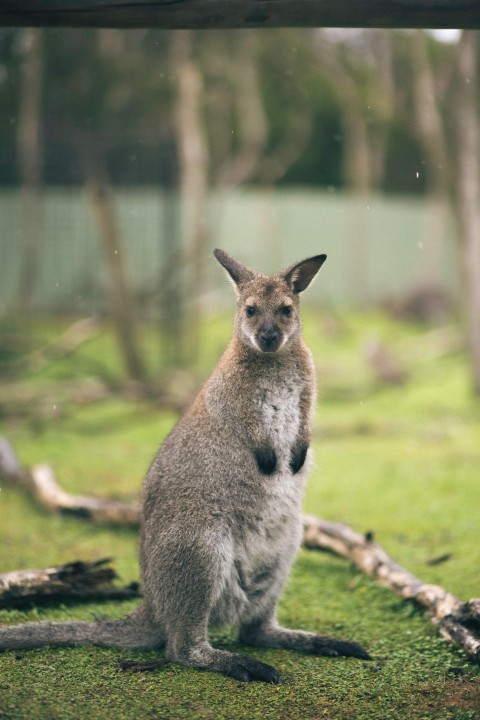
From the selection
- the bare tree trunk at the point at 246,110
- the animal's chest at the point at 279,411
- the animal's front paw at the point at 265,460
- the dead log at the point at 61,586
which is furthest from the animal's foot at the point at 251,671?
the bare tree trunk at the point at 246,110

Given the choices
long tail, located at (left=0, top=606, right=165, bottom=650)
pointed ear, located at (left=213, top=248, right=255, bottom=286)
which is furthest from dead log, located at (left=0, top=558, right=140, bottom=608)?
pointed ear, located at (left=213, top=248, right=255, bottom=286)

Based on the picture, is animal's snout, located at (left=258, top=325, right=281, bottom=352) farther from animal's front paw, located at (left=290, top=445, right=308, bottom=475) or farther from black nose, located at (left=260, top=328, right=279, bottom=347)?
animal's front paw, located at (left=290, top=445, right=308, bottom=475)

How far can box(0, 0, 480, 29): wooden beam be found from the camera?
110 inches

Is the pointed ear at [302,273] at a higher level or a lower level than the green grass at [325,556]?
higher

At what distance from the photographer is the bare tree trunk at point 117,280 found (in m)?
9.80

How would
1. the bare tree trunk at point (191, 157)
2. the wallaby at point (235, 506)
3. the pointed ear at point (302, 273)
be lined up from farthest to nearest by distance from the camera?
the bare tree trunk at point (191, 157)
the pointed ear at point (302, 273)
the wallaby at point (235, 506)

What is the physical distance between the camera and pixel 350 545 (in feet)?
14.5

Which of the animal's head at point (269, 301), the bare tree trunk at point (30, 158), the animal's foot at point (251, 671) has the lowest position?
the animal's foot at point (251, 671)

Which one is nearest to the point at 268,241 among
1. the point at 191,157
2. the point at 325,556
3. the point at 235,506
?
the point at 191,157

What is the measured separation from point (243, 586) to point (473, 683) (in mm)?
933

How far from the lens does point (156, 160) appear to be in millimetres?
12477

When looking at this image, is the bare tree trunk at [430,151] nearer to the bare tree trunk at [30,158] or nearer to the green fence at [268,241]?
the green fence at [268,241]

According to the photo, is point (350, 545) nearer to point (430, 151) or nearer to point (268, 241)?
point (430, 151)

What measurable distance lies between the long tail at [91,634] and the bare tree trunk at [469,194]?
20.7 feet
